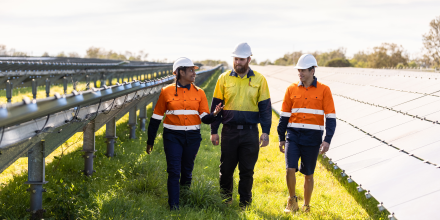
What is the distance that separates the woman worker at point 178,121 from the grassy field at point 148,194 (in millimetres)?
430

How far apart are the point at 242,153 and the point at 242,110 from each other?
572mm

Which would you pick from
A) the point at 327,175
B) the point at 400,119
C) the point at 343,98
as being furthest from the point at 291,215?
the point at 343,98

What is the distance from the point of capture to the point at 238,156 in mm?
5438

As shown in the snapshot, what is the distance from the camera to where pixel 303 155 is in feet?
17.4

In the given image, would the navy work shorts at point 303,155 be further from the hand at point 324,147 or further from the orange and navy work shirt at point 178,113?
the orange and navy work shirt at point 178,113

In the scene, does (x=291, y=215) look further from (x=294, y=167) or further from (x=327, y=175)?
(x=327, y=175)

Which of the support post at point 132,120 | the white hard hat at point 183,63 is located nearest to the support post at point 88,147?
the white hard hat at point 183,63

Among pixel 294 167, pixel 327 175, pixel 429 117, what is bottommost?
pixel 327 175

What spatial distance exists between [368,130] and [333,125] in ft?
10.4

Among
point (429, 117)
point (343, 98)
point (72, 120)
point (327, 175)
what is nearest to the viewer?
point (72, 120)

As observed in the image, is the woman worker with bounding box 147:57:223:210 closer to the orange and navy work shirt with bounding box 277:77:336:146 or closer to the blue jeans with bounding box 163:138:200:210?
the blue jeans with bounding box 163:138:200:210

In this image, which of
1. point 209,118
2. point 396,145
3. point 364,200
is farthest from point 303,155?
point 396,145

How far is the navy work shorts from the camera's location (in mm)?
5266

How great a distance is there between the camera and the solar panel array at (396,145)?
15.8 ft
